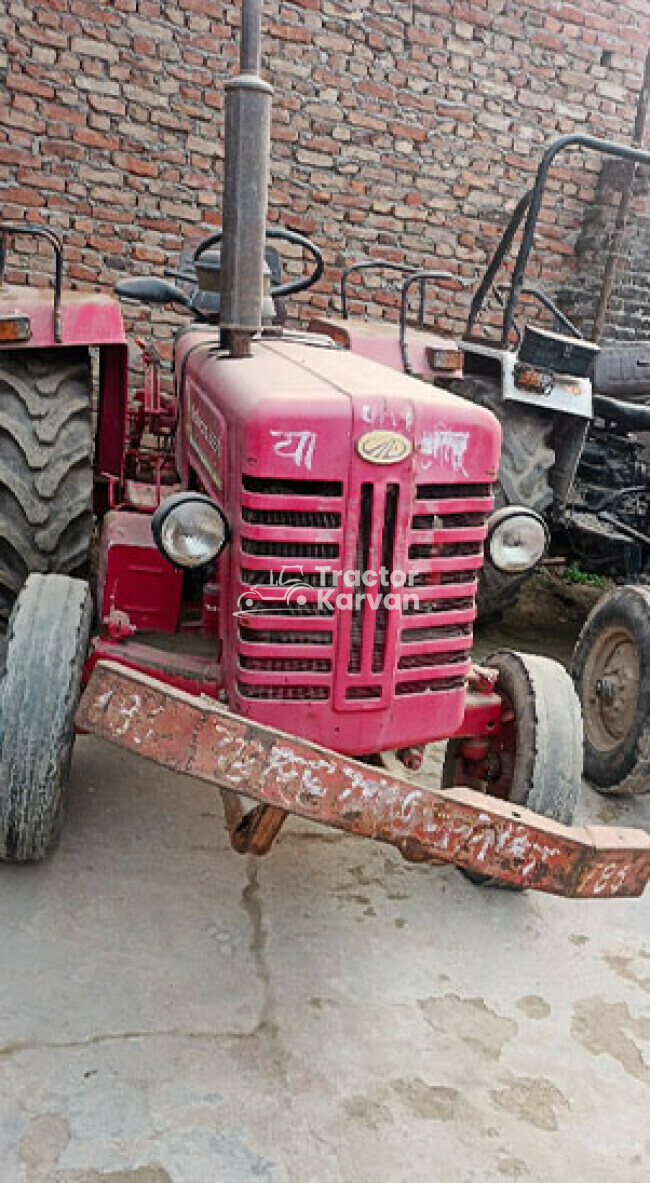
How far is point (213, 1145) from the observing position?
1.87 m

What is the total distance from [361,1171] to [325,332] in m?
3.25

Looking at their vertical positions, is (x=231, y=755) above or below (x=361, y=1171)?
above

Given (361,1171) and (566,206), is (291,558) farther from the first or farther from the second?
(566,206)

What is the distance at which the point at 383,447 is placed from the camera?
2137 millimetres

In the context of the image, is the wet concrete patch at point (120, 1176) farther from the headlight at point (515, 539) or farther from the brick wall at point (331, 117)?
the brick wall at point (331, 117)

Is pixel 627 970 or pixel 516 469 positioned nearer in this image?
pixel 627 970

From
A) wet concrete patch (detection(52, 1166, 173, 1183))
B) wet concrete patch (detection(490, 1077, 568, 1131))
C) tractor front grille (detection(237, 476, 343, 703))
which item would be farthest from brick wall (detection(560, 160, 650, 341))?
wet concrete patch (detection(52, 1166, 173, 1183))

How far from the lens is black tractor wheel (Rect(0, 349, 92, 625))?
3.14 metres

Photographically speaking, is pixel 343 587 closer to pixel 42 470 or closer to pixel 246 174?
pixel 246 174

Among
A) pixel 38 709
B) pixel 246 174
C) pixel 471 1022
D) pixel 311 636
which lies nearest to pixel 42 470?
pixel 38 709

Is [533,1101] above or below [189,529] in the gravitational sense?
below

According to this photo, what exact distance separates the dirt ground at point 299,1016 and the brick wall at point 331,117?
4157 mm

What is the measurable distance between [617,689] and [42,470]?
6.85ft

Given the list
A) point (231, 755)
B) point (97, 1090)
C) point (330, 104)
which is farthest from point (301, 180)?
point (97, 1090)
